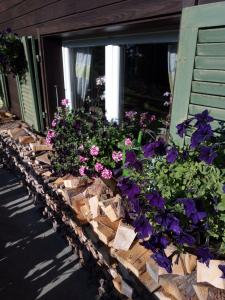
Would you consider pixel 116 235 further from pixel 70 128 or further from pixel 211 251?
pixel 70 128

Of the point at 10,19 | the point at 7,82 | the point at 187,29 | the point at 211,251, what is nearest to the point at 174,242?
the point at 211,251

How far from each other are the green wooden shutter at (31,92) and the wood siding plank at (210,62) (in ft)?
8.64

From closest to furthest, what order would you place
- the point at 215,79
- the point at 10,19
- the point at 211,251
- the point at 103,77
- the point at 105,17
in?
the point at 211,251
the point at 215,79
the point at 105,17
the point at 103,77
the point at 10,19

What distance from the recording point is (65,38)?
347 cm

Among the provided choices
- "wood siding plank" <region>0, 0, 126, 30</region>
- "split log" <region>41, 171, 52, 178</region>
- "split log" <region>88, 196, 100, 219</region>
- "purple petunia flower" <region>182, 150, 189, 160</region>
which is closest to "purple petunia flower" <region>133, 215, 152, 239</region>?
"purple petunia flower" <region>182, 150, 189, 160</region>

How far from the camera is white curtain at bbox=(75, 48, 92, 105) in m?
3.34

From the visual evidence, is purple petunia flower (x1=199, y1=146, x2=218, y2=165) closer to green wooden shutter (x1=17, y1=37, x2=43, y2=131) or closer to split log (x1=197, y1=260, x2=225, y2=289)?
split log (x1=197, y1=260, x2=225, y2=289)

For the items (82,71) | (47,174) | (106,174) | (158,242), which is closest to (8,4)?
(82,71)

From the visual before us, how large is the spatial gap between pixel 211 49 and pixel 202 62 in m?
0.09

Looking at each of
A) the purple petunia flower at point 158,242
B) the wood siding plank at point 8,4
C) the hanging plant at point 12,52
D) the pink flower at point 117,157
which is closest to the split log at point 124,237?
the purple petunia flower at point 158,242

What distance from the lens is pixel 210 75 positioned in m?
1.62

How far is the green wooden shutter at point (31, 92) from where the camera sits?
366cm

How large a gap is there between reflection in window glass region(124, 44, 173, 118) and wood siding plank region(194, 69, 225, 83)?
87 cm

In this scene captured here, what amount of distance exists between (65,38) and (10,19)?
1.79 metres
